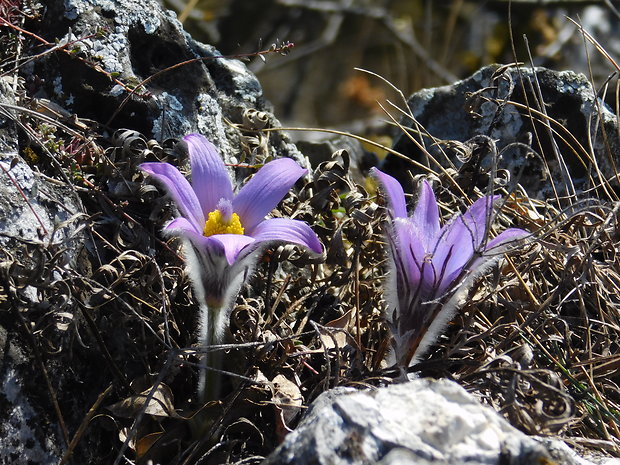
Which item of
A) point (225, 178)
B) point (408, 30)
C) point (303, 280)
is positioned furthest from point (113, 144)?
point (408, 30)

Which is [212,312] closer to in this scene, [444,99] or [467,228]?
[467,228]

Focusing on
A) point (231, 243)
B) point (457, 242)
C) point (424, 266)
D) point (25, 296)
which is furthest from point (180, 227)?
point (457, 242)

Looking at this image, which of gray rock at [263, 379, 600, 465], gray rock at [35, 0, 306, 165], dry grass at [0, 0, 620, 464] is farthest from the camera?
gray rock at [35, 0, 306, 165]

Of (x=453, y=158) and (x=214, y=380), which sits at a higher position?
(x=453, y=158)

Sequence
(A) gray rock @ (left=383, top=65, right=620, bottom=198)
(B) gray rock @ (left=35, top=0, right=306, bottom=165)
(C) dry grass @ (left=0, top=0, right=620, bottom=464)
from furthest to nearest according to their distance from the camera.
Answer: (A) gray rock @ (left=383, top=65, right=620, bottom=198) → (B) gray rock @ (left=35, top=0, right=306, bottom=165) → (C) dry grass @ (left=0, top=0, right=620, bottom=464)

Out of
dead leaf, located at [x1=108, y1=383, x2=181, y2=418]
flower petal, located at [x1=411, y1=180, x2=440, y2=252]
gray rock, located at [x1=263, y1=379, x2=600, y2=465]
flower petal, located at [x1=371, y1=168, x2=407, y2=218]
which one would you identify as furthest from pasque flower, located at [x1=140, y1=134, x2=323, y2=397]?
gray rock, located at [x1=263, y1=379, x2=600, y2=465]

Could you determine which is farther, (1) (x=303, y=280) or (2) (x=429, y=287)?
(1) (x=303, y=280)

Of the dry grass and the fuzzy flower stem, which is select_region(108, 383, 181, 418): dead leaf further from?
the fuzzy flower stem
